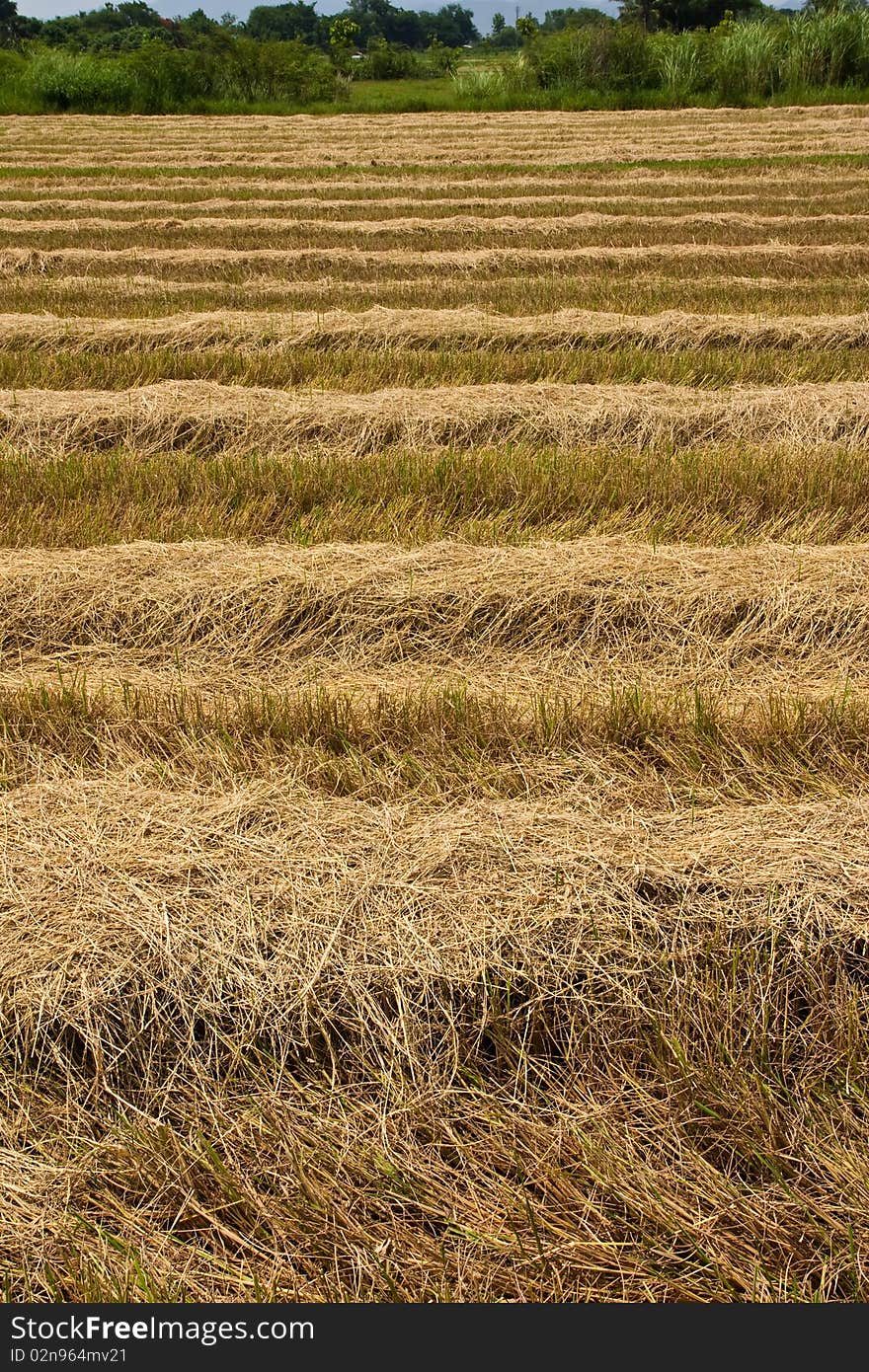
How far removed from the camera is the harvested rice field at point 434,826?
2.00 meters

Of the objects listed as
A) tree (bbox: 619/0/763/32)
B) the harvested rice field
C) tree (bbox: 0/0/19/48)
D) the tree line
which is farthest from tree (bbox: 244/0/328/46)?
the harvested rice field

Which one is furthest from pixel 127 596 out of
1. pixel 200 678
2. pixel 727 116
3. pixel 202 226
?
pixel 727 116

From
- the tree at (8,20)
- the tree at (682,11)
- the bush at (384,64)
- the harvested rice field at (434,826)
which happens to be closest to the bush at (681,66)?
the bush at (384,64)

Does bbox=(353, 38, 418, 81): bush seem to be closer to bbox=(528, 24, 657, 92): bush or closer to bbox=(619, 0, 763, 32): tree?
bbox=(528, 24, 657, 92): bush

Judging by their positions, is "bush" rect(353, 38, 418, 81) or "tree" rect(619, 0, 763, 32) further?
"tree" rect(619, 0, 763, 32)

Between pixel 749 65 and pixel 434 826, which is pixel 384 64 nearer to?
pixel 749 65

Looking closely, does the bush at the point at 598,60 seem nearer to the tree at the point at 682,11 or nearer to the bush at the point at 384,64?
the bush at the point at 384,64

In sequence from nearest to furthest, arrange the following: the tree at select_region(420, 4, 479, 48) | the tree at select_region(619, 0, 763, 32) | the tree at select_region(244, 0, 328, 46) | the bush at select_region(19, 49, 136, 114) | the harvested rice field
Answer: the harvested rice field < the bush at select_region(19, 49, 136, 114) < the tree at select_region(619, 0, 763, 32) < the tree at select_region(244, 0, 328, 46) < the tree at select_region(420, 4, 479, 48)

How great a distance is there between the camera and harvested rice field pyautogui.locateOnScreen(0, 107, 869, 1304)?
1996mm

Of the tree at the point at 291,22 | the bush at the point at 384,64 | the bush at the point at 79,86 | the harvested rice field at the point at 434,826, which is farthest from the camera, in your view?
the tree at the point at 291,22

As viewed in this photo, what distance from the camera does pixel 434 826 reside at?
2.71 metres

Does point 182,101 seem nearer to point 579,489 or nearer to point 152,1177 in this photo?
point 579,489

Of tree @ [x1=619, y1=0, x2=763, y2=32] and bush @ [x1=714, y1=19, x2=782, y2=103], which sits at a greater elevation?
tree @ [x1=619, y1=0, x2=763, y2=32]

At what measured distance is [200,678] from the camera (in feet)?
12.0
